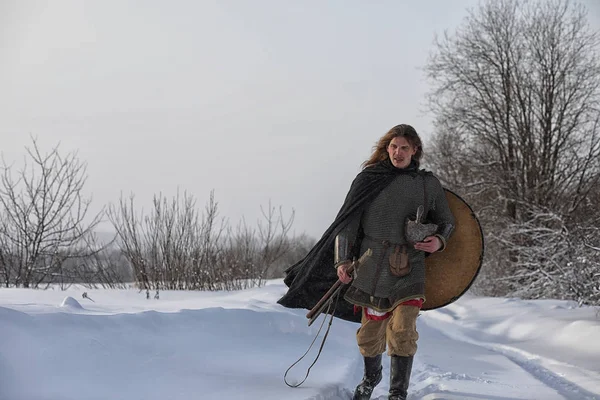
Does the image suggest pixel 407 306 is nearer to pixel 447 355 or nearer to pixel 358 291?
pixel 358 291

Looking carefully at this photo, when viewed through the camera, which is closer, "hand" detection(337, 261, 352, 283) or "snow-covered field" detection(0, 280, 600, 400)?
"snow-covered field" detection(0, 280, 600, 400)

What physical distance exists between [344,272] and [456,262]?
31.8 inches

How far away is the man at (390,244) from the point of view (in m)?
3.73

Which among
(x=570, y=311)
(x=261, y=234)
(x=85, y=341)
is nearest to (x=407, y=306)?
(x=85, y=341)

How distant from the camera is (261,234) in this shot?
10523 millimetres

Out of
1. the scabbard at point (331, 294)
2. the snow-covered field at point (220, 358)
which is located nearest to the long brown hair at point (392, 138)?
the scabbard at point (331, 294)

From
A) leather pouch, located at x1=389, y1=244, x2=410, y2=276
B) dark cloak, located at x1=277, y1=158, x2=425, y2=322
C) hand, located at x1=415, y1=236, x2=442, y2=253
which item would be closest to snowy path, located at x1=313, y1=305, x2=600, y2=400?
dark cloak, located at x1=277, y1=158, x2=425, y2=322

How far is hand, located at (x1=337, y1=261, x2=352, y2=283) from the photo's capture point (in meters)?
3.87

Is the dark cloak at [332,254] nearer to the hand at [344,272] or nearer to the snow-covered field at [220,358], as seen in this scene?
the hand at [344,272]

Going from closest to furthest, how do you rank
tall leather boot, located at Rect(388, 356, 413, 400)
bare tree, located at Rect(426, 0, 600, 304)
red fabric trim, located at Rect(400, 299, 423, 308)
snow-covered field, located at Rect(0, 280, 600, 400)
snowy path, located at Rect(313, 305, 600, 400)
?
snow-covered field, located at Rect(0, 280, 600, 400) → tall leather boot, located at Rect(388, 356, 413, 400) → red fabric trim, located at Rect(400, 299, 423, 308) → snowy path, located at Rect(313, 305, 600, 400) → bare tree, located at Rect(426, 0, 600, 304)

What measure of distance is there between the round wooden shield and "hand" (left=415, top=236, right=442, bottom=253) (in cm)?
42

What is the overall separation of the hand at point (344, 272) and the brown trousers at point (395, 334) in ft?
1.07

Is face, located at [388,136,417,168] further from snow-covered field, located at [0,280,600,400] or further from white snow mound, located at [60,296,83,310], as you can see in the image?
white snow mound, located at [60,296,83,310]

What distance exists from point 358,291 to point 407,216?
1.94 ft
